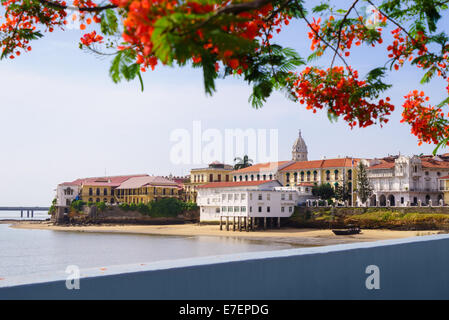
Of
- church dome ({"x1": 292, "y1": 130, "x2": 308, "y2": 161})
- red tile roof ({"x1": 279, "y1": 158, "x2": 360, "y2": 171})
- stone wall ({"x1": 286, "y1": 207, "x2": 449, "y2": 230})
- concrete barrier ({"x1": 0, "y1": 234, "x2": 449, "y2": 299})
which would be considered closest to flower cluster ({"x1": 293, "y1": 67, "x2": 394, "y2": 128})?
concrete barrier ({"x1": 0, "y1": 234, "x2": 449, "y2": 299})

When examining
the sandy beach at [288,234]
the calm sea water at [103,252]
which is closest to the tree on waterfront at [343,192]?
the sandy beach at [288,234]

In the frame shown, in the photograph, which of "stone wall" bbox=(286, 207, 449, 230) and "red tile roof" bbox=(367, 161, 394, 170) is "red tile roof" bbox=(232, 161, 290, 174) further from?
"stone wall" bbox=(286, 207, 449, 230)

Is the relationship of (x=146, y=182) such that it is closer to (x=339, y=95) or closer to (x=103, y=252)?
(x=103, y=252)

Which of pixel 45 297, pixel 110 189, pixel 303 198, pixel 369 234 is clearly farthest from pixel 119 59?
pixel 110 189

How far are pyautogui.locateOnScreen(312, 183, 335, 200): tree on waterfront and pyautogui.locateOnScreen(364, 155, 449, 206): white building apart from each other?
5729mm

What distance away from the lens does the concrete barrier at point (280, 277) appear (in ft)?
16.4

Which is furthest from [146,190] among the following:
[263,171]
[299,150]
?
[299,150]

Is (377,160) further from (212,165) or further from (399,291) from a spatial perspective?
(399,291)

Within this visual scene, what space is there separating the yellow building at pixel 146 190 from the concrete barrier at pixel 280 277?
88054 mm

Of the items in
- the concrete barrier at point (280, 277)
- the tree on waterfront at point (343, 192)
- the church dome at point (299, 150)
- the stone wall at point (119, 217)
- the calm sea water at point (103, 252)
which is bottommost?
the calm sea water at point (103, 252)

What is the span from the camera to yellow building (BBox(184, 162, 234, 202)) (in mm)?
101000

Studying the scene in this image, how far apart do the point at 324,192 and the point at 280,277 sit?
2915 inches

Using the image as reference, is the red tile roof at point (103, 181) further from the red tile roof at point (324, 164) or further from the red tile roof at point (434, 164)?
the red tile roof at point (434, 164)

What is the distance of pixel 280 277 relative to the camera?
620 cm
